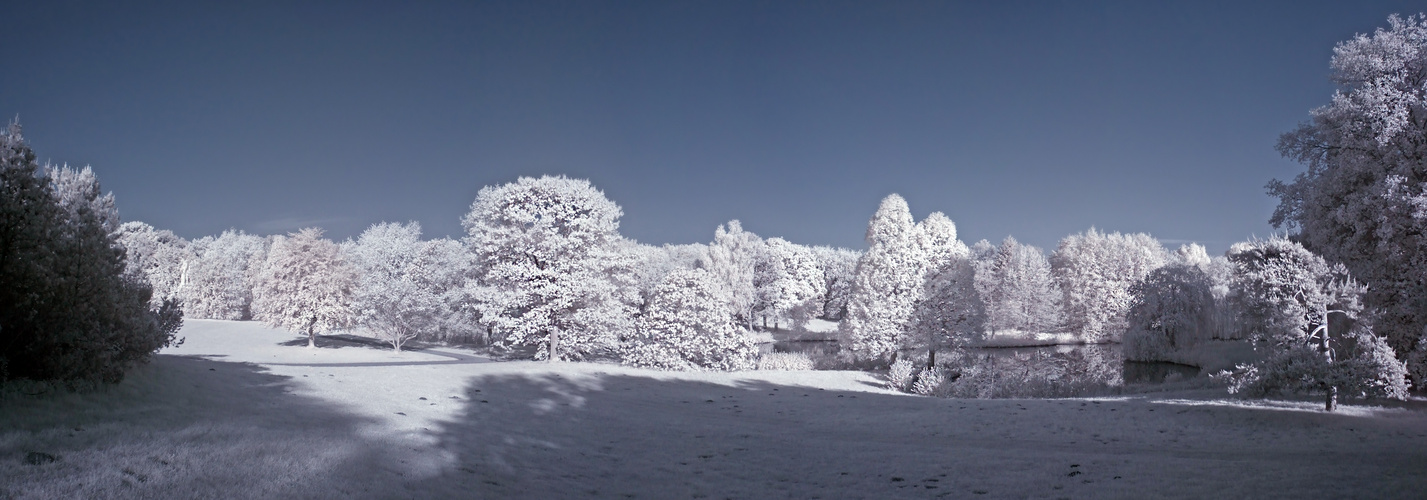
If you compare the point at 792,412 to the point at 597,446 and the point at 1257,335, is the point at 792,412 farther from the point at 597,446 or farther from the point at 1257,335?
the point at 1257,335

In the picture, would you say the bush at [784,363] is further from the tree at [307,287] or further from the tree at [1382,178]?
the tree at [307,287]

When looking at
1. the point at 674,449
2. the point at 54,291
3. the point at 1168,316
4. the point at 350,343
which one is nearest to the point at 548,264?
the point at 350,343

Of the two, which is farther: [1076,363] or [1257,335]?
[1076,363]

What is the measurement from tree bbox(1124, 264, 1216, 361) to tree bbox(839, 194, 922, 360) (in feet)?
51.1

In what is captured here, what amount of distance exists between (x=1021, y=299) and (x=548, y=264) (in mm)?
47820

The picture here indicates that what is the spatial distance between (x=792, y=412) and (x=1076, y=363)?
92.6 feet

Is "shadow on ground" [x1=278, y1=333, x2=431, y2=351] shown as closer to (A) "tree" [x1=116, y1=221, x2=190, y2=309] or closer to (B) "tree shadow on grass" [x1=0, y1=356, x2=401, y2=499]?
(A) "tree" [x1=116, y1=221, x2=190, y2=309]

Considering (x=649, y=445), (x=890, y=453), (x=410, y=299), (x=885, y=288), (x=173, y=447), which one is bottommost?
(x=649, y=445)

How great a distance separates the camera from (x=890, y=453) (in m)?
11.0

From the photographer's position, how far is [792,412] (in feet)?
54.6

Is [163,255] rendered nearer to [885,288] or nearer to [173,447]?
[885,288]

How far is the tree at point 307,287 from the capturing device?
33719 mm

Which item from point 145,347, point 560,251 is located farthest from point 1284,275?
point 560,251

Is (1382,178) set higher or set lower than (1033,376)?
higher
